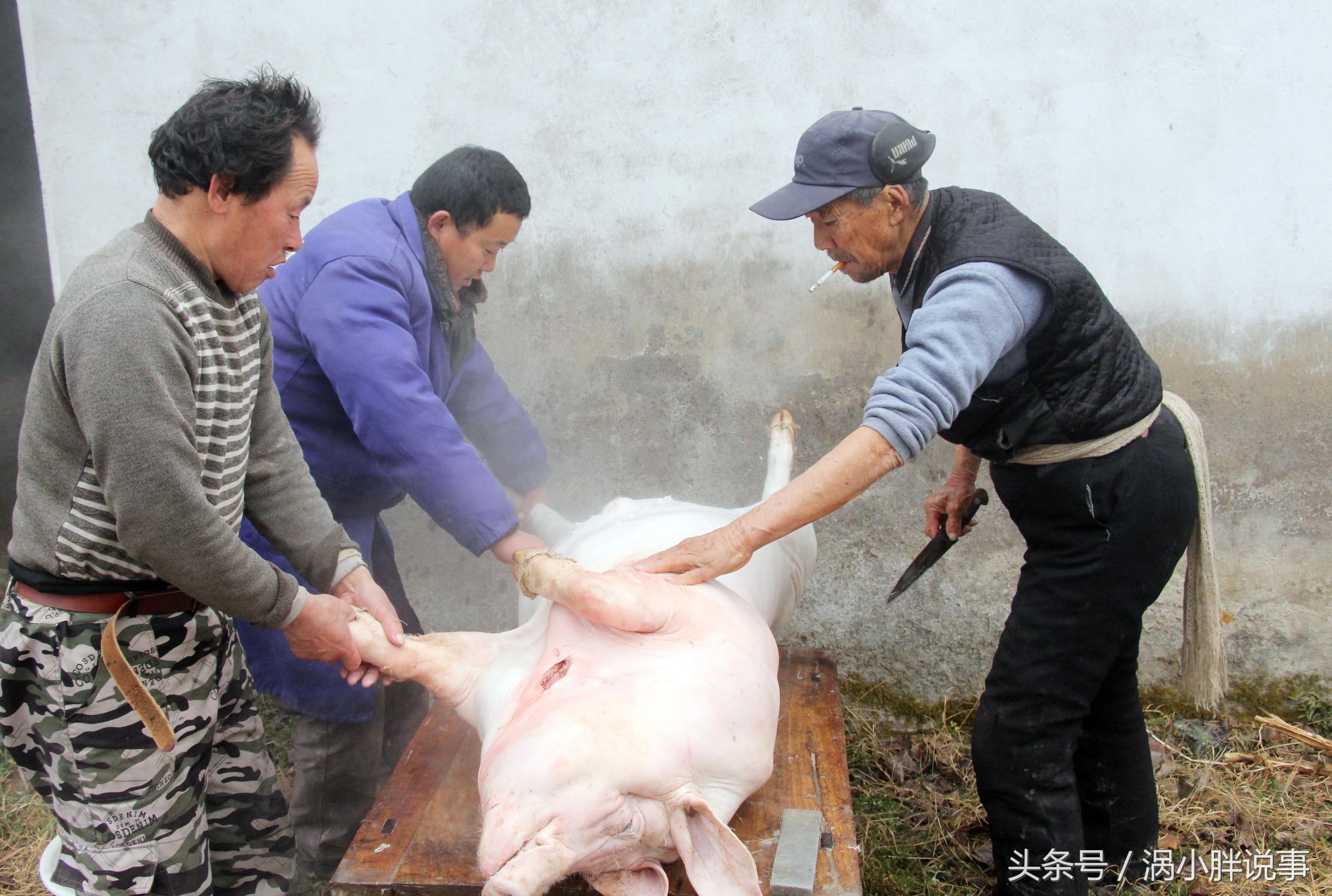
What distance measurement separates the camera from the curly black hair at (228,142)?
1.56 metres

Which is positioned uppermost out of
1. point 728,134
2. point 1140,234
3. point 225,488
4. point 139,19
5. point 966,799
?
point 139,19

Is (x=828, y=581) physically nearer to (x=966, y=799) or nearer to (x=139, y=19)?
(x=966, y=799)

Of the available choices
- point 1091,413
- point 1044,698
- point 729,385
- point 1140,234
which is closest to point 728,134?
point 729,385

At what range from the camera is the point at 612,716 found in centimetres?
163

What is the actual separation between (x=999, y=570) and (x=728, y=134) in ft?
5.72

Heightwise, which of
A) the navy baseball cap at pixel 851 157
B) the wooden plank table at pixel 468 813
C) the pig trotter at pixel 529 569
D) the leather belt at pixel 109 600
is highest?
the navy baseball cap at pixel 851 157

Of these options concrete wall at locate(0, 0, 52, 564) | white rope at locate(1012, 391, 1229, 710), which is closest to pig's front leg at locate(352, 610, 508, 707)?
white rope at locate(1012, 391, 1229, 710)

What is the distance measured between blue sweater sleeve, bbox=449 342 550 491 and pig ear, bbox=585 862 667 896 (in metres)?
1.48

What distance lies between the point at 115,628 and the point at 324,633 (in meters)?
0.36

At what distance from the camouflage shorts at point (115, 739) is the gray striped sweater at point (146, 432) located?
0.13 m

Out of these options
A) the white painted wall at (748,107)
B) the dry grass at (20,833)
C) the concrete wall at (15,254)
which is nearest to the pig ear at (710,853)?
the white painted wall at (748,107)

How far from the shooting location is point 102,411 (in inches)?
57.8

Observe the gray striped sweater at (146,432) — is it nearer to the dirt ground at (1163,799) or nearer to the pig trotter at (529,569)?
the pig trotter at (529,569)

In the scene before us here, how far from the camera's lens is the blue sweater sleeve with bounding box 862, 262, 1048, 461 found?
1.71 meters
